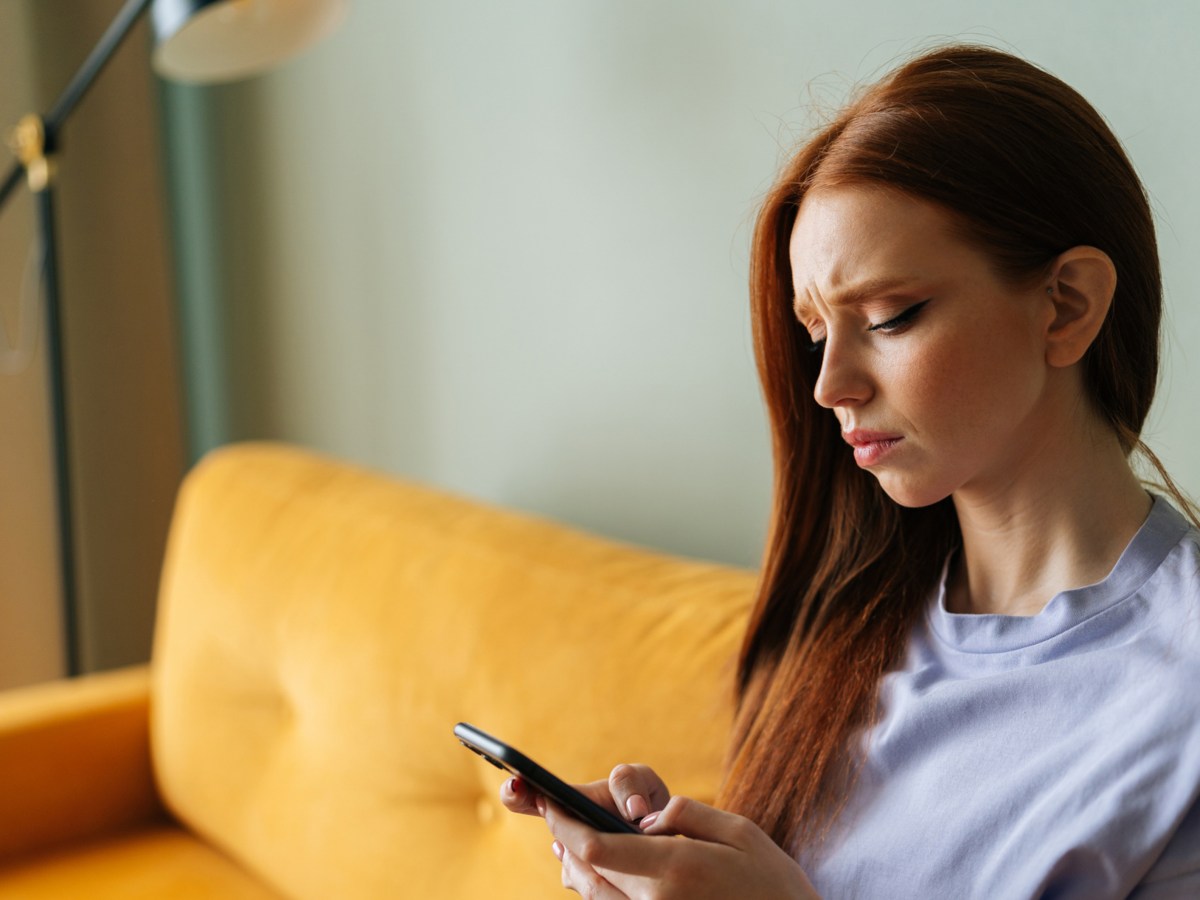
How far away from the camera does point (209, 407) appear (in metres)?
2.68

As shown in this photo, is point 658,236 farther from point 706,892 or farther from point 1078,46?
point 706,892

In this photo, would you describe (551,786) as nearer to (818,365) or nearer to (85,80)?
(818,365)

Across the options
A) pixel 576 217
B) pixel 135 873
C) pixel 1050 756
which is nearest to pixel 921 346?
pixel 1050 756

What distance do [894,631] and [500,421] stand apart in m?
1.06

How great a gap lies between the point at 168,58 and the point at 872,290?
56.9 inches

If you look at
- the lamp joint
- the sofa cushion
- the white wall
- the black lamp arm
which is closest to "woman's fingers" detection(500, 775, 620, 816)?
the white wall

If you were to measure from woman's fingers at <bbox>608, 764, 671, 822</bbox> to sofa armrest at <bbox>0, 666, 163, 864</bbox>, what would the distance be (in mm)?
1241

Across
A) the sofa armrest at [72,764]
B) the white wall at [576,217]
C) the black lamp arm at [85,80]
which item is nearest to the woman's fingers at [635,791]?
the white wall at [576,217]

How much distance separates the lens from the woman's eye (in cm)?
81

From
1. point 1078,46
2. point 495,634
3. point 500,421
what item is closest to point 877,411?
point 1078,46

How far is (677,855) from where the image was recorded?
0.73 metres

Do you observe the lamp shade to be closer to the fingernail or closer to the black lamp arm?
the black lamp arm

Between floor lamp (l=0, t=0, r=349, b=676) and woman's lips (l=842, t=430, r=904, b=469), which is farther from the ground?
floor lamp (l=0, t=0, r=349, b=676)

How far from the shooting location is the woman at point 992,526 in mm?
743
